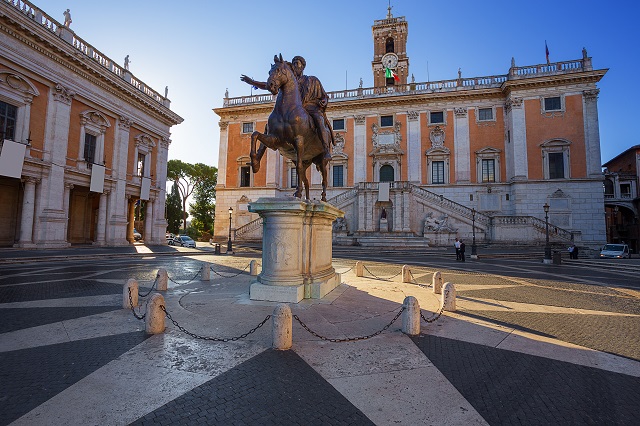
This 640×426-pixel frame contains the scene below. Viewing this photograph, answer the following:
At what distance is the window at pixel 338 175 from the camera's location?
1331 inches

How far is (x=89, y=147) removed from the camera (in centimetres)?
2183

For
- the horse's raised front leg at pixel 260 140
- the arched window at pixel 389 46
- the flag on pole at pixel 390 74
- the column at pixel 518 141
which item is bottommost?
the horse's raised front leg at pixel 260 140

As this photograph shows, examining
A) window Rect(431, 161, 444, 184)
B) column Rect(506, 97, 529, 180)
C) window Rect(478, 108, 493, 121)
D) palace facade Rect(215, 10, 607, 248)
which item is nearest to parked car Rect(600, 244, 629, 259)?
palace facade Rect(215, 10, 607, 248)

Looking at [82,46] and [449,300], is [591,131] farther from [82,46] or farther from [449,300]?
[82,46]

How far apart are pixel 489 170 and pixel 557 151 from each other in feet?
18.4

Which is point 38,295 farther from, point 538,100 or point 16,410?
point 538,100

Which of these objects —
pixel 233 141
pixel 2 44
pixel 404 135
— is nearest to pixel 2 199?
pixel 2 44

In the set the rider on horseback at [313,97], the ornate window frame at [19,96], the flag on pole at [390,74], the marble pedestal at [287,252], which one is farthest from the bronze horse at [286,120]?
the flag on pole at [390,74]

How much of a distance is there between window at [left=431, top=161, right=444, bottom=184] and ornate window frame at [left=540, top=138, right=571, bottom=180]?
28.2ft

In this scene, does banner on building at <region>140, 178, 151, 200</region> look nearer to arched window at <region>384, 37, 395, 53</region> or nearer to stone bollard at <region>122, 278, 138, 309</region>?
stone bollard at <region>122, 278, 138, 309</region>

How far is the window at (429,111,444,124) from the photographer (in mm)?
31750

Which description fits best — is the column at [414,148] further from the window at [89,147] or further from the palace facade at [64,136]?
the window at [89,147]

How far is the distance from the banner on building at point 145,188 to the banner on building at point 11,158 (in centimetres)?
908

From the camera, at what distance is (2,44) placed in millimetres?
16031
